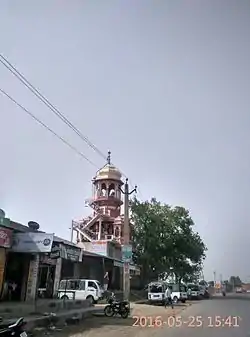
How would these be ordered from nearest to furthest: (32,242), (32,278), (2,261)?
1. (2,261)
2. (32,242)
3. (32,278)

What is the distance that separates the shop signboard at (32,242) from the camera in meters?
22.3

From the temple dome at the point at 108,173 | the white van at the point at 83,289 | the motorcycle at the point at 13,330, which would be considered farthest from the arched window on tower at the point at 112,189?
the motorcycle at the point at 13,330

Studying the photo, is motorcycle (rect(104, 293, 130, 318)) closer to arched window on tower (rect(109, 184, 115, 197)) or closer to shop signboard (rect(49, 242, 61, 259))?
shop signboard (rect(49, 242, 61, 259))

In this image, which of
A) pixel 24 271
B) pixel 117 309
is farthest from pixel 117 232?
pixel 117 309

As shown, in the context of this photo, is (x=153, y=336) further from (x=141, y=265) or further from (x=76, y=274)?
(x=141, y=265)

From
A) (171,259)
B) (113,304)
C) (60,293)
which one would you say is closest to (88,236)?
(171,259)

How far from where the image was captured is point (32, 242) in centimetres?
2266

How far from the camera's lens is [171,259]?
5950 centimetres

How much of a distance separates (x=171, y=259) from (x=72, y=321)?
43.4m

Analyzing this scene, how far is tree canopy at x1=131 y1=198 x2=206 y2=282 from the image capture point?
2153 inches

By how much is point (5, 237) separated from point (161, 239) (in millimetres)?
37389

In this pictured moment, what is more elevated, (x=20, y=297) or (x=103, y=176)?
(x=103, y=176)

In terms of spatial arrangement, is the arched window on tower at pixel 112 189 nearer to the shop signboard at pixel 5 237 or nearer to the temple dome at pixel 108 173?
the temple dome at pixel 108 173
